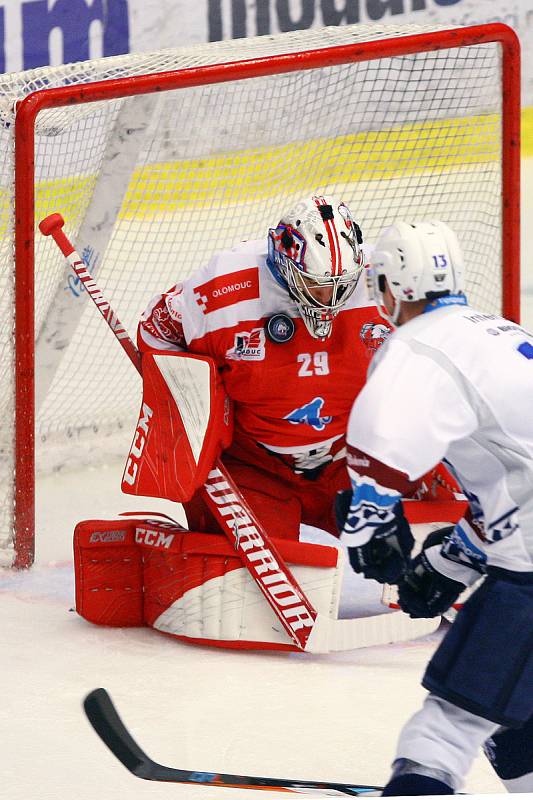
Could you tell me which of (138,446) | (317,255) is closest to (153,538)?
(138,446)

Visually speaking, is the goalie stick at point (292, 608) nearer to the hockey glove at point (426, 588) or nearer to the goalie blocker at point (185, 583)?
the goalie blocker at point (185, 583)

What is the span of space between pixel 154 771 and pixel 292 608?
0.65 metres

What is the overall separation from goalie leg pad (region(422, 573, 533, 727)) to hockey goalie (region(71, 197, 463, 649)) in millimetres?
1031

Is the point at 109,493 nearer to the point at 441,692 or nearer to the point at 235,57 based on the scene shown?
the point at 235,57

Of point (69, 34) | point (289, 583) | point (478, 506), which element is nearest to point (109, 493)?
point (289, 583)

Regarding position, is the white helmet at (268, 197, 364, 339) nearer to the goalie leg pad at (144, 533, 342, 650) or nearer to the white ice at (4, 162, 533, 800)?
the goalie leg pad at (144, 533, 342, 650)

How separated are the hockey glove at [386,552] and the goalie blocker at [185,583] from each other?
988 mm

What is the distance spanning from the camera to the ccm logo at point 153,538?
2863 mm

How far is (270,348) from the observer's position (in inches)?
111

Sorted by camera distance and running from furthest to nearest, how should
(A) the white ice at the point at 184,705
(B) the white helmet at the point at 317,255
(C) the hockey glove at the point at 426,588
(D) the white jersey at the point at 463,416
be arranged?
1. (B) the white helmet at the point at 317,255
2. (A) the white ice at the point at 184,705
3. (C) the hockey glove at the point at 426,588
4. (D) the white jersey at the point at 463,416

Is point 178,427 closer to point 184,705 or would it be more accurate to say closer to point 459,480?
point 184,705

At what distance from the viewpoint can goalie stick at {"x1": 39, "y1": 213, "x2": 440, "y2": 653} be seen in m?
2.74

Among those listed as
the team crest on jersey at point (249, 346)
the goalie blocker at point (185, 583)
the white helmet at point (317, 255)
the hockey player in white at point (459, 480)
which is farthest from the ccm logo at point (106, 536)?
the hockey player in white at point (459, 480)

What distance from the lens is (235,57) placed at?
329 cm
